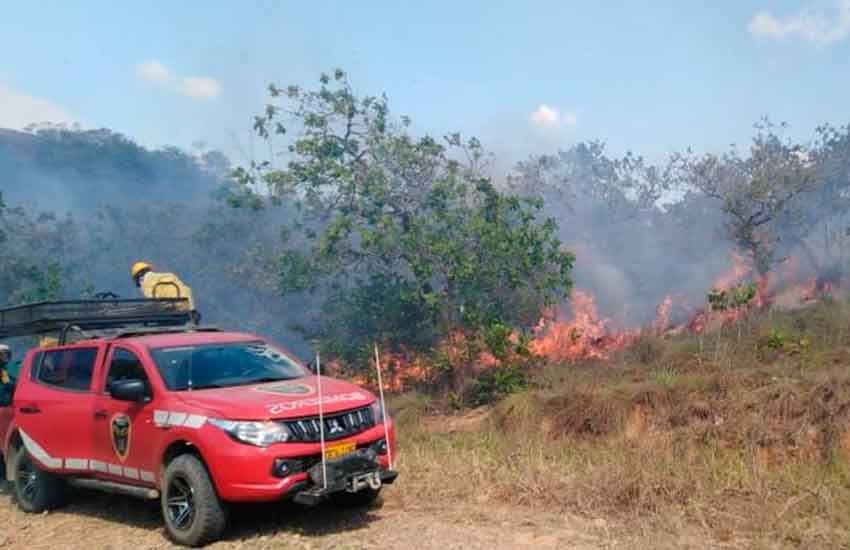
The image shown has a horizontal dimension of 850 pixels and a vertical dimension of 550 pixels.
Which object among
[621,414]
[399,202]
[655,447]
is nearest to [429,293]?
[399,202]

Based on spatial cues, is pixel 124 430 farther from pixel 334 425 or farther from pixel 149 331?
pixel 334 425

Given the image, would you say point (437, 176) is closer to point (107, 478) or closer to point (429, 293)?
point (429, 293)

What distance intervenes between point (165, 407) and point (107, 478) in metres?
1.30

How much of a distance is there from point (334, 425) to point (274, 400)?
0.55 meters

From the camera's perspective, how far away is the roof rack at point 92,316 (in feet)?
30.7

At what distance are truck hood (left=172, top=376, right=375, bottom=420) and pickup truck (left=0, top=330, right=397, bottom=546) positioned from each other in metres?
0.01

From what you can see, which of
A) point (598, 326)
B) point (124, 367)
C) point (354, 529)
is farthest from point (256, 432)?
point (598, 326)

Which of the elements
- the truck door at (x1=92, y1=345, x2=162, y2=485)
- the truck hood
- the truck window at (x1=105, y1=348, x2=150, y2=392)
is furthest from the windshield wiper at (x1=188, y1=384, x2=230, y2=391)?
the truck window at (x1=105, y1=348, x2=150, y2=392)

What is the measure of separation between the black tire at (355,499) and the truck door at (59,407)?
253 centimetres

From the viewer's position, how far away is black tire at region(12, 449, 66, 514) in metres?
8.98

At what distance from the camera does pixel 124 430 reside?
773cm

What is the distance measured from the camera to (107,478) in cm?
800

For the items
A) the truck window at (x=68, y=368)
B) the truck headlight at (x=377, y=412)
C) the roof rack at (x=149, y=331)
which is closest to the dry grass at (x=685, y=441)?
the truck headlight at (x=377, y=412)

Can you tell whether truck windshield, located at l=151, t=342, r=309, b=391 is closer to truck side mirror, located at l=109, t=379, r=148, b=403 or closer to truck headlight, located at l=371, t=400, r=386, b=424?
truck side mirror, located at l=109, t=379, r=148, b=403
